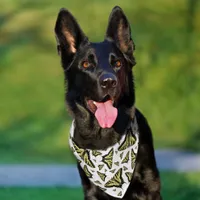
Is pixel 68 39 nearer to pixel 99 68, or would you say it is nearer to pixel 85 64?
pixel 85 64

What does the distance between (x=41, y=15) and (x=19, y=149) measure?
1.55m

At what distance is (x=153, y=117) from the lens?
579 centimetres

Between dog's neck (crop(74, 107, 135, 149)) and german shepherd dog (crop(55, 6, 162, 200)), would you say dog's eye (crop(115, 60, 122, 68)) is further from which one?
dog's neck (crop(74, 107, 135, 149))

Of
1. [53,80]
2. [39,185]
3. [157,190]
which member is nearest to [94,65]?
[157,190]

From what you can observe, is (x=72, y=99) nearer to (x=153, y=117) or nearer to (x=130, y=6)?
(x=153, y=117)

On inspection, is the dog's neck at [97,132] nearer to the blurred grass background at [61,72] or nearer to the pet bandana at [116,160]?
the pet bandana at [116,160]

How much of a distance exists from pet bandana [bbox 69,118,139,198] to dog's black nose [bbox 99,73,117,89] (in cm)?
40

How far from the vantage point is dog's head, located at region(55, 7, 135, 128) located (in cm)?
312

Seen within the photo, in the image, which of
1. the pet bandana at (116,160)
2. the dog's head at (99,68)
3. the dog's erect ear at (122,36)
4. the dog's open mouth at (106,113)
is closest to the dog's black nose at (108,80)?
the dog's head at (99,68)

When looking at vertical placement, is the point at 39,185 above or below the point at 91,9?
below

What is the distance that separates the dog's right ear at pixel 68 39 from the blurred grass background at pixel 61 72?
2.32 metres

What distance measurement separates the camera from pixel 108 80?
3045 mm

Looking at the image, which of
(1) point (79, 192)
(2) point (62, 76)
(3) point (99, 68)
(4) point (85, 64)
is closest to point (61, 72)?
(2) point (62, 76)

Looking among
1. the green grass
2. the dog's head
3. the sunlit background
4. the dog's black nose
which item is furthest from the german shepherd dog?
the sunlit background
